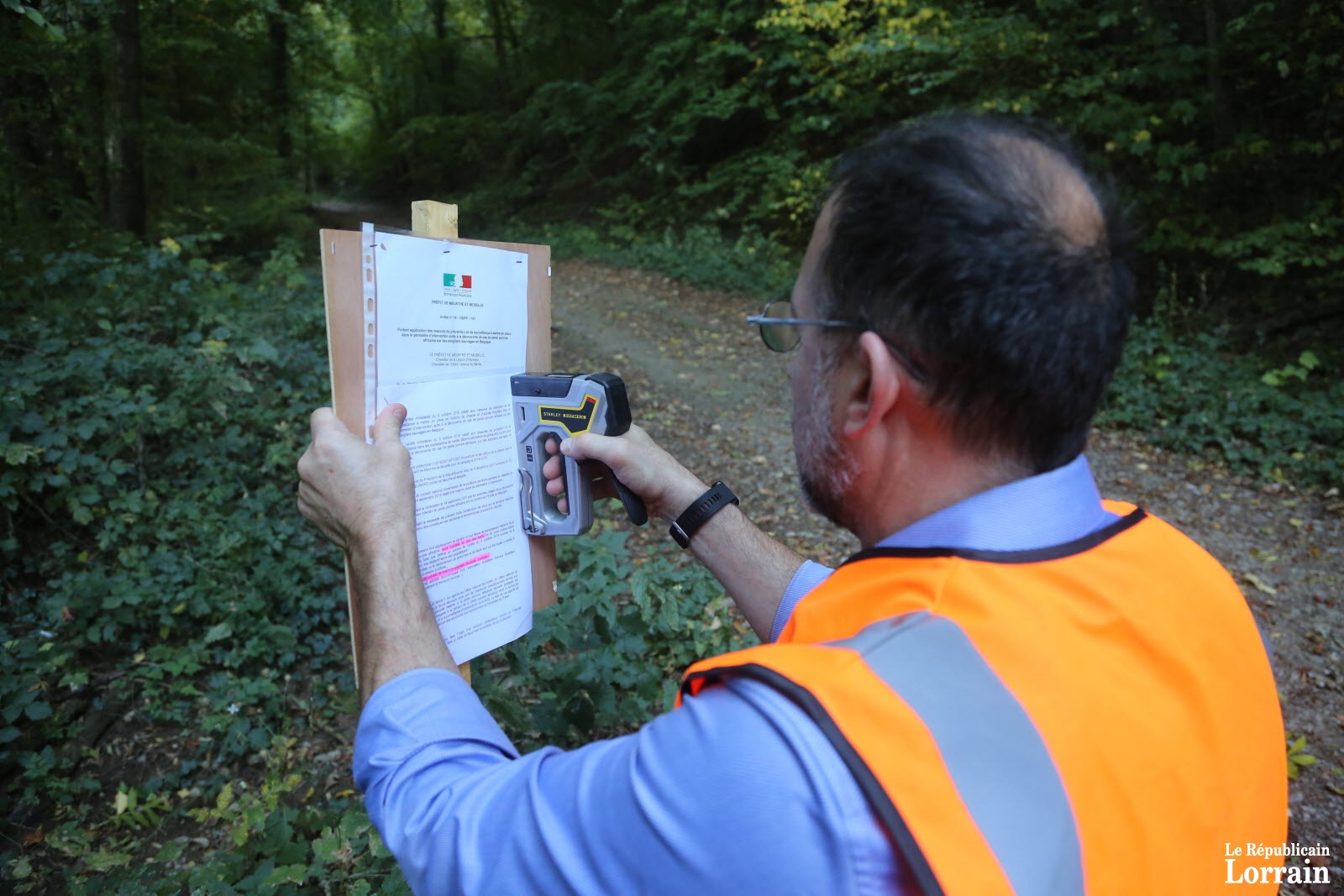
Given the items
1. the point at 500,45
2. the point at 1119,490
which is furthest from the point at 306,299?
the point at 500,45

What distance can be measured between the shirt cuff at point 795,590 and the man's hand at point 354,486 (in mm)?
776

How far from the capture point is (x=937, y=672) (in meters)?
0.80

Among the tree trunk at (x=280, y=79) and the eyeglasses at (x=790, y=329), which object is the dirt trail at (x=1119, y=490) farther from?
the tree trunk at (x=280, y=79)

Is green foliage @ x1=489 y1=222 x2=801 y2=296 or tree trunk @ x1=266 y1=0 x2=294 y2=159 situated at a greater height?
tree trunk @ x1=266 y1=0 x2=294 y2=159

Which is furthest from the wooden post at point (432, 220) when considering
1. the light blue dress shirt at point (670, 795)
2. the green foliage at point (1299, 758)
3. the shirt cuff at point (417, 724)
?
the green foliage at point (1299, 758)

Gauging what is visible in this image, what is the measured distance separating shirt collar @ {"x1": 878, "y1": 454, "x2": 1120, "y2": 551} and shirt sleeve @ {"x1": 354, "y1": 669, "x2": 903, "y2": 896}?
0.33 metres

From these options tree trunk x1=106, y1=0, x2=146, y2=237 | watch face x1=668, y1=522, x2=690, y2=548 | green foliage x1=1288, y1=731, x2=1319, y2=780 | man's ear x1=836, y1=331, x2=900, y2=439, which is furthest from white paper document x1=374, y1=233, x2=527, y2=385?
tree trunk x1=106, y1=0, x2=146, y2=237

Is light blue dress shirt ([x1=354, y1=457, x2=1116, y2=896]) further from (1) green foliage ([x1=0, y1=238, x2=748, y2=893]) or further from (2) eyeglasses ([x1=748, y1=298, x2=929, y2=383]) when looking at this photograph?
(1) green foliage ([x1=0, y1=238, x2=748, y2=893])

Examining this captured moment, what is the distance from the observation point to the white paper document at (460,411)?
5.17 feet

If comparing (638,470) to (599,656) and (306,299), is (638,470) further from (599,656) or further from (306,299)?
(306,299)

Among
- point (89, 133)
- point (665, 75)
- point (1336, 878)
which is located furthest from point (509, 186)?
point (1336, 878)

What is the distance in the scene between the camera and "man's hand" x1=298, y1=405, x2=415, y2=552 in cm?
144

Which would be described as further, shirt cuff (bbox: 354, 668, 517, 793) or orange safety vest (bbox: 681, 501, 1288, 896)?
shirt cuff (bbox: 354, 668, 517, 793)

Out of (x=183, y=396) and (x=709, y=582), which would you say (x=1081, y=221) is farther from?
(x=183, y=396)
